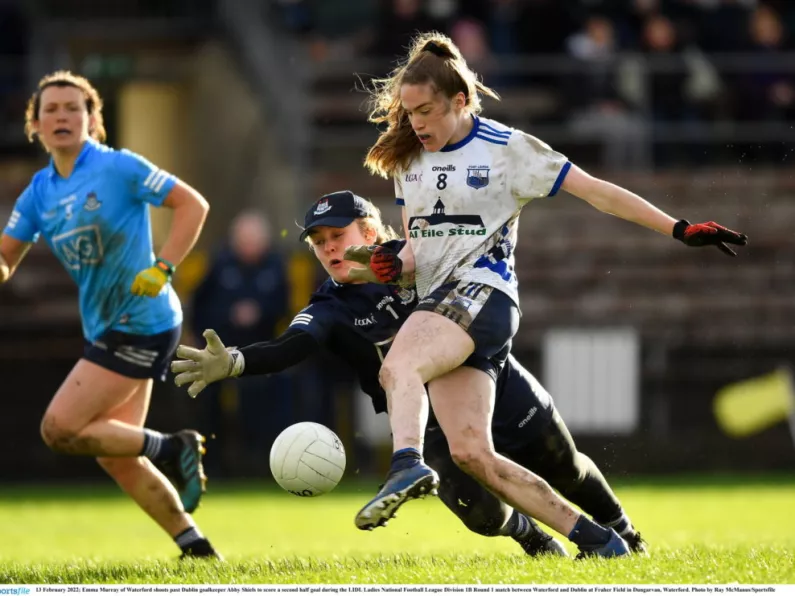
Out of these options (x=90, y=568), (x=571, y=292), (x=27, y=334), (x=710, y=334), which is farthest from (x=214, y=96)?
(x=90, y=568)

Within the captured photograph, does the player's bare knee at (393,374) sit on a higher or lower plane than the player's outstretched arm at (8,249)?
lower

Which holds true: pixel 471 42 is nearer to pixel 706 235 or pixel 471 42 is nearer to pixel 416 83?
pixel 416 83

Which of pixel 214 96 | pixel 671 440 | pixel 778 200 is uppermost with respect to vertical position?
pixel 214 96

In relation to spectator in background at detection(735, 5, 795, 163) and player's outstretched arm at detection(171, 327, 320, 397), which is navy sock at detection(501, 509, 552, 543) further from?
spectator in background at detection(735, 5, 795, 163)

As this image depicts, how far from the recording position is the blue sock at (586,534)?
249 inches

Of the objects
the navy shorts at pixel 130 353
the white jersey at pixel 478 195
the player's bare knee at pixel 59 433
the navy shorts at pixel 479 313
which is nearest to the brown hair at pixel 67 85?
the navy shorts at pixel 130 353

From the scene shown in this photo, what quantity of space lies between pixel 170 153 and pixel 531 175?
13203 millimetres

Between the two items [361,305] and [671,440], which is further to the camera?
[671,440]

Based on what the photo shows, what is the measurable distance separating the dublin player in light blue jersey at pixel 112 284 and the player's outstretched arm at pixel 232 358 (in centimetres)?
128

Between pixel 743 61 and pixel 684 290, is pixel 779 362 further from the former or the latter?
pixel 743 61

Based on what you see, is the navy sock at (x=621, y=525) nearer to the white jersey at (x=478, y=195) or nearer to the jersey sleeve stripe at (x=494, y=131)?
the white jersey at (x=478, y=195)

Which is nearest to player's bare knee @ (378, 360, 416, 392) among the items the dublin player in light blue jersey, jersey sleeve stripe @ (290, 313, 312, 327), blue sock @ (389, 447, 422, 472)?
blue sock @ (389, 447, 422, 472)

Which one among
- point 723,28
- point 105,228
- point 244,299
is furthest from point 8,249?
point 723,28
